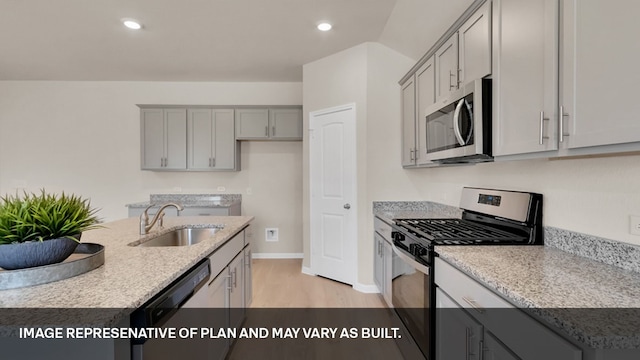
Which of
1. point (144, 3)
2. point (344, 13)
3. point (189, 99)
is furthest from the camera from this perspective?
point (189, 99)

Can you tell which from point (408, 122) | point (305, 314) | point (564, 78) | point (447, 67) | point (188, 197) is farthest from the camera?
point (188, 197)

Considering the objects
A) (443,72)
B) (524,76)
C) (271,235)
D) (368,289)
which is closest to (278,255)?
(271,235)

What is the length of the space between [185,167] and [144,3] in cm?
219

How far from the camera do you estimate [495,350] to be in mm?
1079

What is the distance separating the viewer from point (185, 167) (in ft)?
13.9

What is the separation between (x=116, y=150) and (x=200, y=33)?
2.59 m

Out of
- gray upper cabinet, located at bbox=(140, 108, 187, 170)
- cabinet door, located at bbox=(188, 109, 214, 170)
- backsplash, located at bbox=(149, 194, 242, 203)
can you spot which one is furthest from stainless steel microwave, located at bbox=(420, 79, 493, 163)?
gray upper cabinet, located at bbox=(140, 108, 187, 170)

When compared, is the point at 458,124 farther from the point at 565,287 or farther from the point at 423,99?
the point at 565,287

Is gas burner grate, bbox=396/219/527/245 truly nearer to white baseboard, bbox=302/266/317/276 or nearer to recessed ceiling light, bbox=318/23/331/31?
white baseboard, bbox=302/266/317/276

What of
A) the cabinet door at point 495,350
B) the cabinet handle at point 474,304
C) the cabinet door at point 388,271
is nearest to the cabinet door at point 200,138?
the cabinet door at point 388,271

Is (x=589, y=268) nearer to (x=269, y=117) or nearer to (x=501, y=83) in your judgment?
(x=501, y=83)

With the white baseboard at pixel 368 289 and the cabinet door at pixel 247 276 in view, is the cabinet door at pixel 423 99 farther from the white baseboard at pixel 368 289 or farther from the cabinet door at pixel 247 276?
the cabinet door at pixel 247 276

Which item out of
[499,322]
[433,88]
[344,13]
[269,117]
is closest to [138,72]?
[269,117]

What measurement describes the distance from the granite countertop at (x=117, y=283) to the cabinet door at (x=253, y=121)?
2.69 metres
